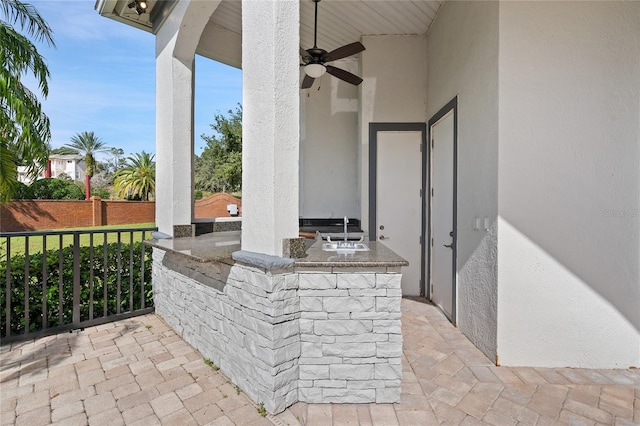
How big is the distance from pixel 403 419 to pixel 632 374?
2.08 meters

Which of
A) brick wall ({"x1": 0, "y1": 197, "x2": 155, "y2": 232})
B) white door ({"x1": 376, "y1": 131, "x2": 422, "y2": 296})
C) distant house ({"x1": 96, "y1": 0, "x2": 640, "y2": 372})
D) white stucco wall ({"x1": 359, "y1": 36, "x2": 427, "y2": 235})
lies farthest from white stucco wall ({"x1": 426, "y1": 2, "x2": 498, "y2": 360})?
brick wall ({"x1": 0, "y1": 197, "x2": 155, "y2": 232})

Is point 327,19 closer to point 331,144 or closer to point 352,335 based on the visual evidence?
point 331,144

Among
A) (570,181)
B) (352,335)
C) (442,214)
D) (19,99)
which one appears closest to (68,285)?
(19,99)

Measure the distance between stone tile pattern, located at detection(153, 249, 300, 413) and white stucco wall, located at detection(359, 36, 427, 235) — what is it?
8.02 ft

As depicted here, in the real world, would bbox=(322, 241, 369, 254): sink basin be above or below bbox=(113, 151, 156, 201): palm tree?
below

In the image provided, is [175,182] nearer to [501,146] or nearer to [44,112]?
[44,112]

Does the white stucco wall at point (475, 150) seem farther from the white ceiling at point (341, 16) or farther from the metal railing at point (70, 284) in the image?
the metal railing at point (70, 284)

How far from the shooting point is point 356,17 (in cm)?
404

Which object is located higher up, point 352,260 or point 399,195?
point 399,195

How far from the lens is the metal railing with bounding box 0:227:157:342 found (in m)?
3.09

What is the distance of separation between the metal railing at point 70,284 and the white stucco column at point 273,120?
7.59ft

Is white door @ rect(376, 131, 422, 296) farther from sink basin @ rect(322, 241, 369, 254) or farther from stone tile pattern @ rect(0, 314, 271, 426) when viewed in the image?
stone tile pattern @ rect(0, 314, 271, 426)

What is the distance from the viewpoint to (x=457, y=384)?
2336mm

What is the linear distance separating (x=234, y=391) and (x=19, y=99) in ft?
12.0
